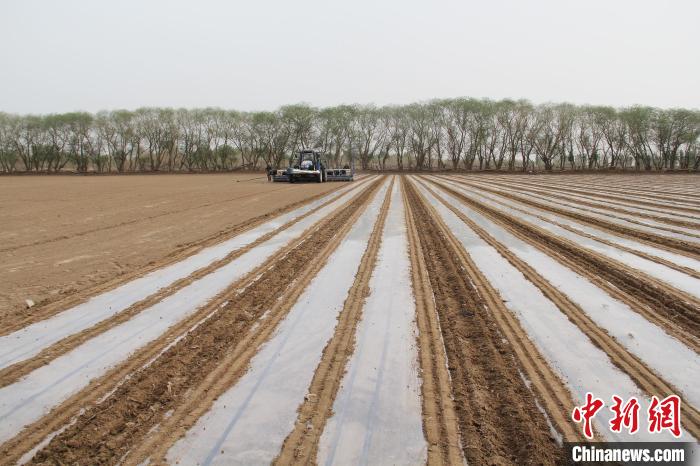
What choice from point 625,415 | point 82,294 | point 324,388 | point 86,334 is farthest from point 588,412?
point 82,294

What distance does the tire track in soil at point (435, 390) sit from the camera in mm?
2512

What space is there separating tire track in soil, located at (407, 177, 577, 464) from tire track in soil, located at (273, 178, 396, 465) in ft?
3.09

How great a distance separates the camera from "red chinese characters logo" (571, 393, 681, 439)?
2.73 m

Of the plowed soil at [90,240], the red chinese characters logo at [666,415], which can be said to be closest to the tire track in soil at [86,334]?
the plowed soil at [90,240]

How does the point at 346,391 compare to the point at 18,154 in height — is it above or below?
below

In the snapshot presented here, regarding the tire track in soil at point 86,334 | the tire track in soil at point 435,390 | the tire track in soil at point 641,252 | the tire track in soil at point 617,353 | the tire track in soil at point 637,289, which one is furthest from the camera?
the tire track in soil at point 641,252

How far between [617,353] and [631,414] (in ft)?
3.24

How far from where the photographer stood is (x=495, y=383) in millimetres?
3246

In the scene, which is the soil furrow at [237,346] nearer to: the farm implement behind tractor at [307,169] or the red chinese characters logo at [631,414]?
the red chinese characters logo at [631,414]

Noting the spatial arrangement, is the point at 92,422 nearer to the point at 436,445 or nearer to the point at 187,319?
the point at 187,319

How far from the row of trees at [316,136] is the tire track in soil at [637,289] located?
211 feet

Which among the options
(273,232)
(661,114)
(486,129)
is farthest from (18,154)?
(661,114)

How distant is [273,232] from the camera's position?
409 inches

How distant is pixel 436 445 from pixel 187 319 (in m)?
3.26
